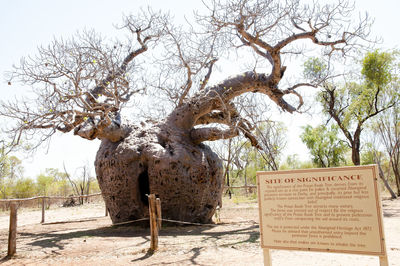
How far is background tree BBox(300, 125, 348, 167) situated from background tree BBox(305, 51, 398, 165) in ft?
12.8

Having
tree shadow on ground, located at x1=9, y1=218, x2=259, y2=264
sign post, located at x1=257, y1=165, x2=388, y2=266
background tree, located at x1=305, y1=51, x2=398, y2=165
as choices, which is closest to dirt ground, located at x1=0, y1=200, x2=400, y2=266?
tree shadow on ground, located at x1=9, y1=218, x2=259, y2=264

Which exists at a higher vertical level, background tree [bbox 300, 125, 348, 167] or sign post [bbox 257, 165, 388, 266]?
background tree [bbox 300, 125, 348, 167]

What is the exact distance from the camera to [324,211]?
110 inches

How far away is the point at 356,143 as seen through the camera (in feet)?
43.9

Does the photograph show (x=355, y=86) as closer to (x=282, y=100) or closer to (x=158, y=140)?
(x=282, y=100)

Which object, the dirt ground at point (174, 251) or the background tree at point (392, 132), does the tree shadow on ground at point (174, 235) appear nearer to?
the dirt ground at point (174, 251)

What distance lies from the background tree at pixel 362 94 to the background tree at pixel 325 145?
12.8ft

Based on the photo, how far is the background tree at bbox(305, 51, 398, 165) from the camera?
11.5 metres

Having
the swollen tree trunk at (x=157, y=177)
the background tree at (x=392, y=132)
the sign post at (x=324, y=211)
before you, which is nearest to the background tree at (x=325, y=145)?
the background tree at (x=392, y=132)

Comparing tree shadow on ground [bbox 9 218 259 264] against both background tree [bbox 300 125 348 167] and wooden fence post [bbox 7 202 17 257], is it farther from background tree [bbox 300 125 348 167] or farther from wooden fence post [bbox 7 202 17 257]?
background tree [bbox 300 125 348 167]

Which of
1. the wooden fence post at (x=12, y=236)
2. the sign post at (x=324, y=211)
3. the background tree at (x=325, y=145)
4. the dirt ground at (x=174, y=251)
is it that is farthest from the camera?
the background tree at (x=325, y=145)

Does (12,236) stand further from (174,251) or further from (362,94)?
(362,94)

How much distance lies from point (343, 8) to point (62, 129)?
617cm

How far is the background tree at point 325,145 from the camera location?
18577 mm
